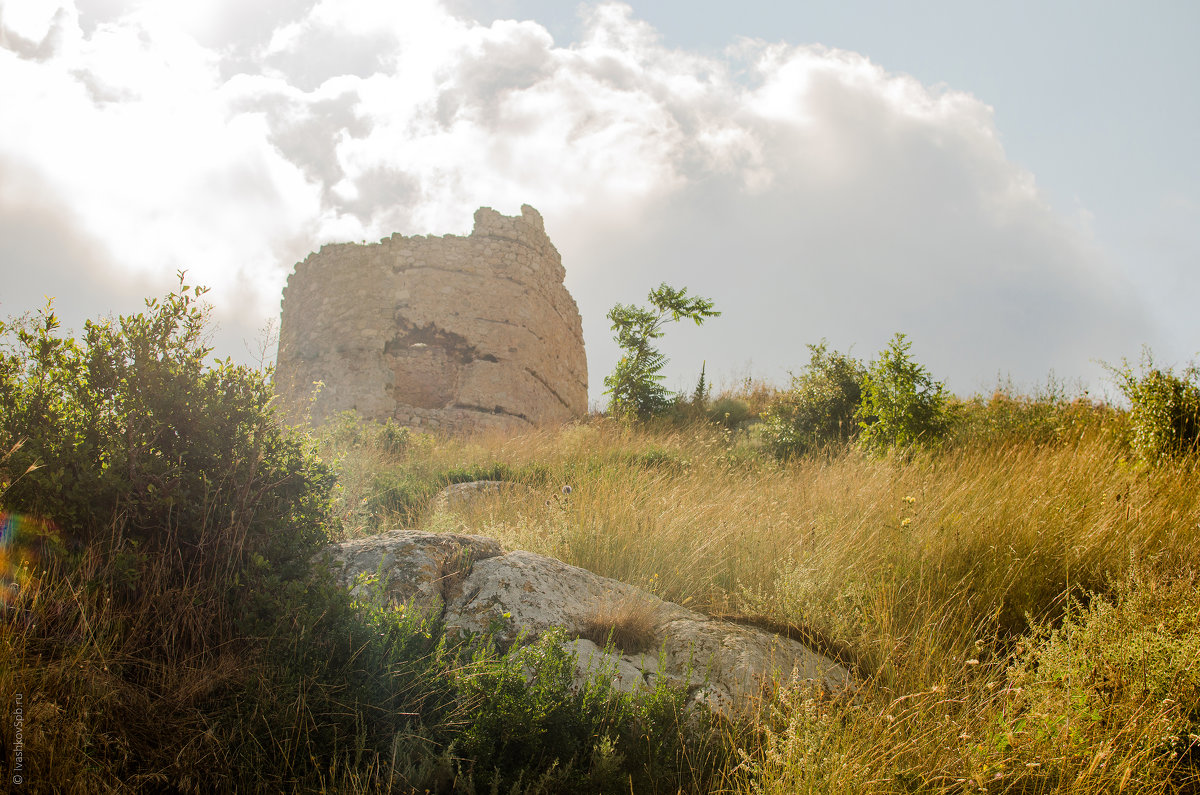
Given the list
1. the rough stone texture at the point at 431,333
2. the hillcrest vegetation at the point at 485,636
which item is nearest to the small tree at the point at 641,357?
the rough stone texture at the point at 431,333

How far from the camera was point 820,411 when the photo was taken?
11641 millimetres

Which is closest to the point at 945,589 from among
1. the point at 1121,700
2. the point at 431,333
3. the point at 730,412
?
the point at 1121,700

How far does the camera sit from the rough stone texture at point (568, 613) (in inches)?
123

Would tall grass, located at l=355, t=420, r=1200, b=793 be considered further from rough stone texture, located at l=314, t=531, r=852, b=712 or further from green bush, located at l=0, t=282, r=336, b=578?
green bush, located at l=0, t=282, r=336, b=578

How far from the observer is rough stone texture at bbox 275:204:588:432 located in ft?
41.1

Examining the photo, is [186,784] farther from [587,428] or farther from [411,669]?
[587,428]

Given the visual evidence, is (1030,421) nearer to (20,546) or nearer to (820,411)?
(820,411)

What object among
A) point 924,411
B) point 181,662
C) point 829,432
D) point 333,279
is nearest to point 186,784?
point 181,662

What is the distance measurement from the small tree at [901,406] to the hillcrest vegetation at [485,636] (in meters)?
3.14

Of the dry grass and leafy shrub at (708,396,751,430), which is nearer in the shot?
the dry grass

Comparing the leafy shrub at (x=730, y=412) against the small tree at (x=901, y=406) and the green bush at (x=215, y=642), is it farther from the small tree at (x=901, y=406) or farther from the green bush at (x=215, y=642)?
the green bush at (x=215, y=642)

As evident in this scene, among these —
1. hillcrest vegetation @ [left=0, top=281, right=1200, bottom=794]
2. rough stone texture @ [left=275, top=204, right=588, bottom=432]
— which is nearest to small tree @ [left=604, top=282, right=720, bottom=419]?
rough stone texture @ [left=275, top=204, right=588, bottom=432]

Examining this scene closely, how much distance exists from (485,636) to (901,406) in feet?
23.0

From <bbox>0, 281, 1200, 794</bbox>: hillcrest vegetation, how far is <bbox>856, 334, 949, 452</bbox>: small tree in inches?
124
